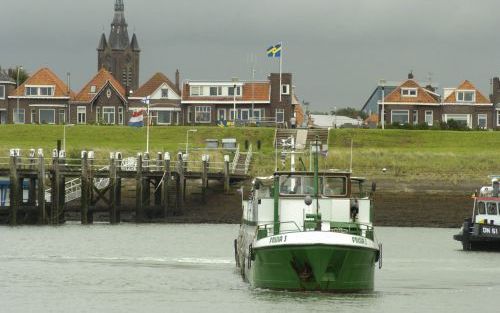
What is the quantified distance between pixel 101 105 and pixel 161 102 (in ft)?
19.5

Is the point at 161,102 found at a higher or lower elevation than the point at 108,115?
higher

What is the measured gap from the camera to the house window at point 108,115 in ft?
486

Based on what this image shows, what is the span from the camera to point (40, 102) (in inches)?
5891

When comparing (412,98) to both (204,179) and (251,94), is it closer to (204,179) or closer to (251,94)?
(251,94)

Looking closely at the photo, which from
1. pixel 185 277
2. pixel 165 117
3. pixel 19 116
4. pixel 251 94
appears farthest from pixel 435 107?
pixel 185 277

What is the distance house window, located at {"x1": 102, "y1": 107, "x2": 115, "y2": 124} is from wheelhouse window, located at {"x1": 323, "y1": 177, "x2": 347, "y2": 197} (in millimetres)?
100706

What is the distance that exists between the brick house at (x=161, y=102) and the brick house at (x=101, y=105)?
125 cm

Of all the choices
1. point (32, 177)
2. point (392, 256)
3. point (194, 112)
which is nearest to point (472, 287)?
point (392, 256)

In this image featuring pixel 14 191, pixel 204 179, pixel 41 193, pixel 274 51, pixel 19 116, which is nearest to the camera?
pixel 41 193

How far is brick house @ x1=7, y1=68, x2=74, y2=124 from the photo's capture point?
149500 millimetres

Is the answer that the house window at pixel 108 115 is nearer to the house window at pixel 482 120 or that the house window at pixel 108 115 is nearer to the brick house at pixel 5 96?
the brick house at pixel 5 96

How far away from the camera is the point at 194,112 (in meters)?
148

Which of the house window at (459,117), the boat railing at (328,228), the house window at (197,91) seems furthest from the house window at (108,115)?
the boat railing at (328,228)

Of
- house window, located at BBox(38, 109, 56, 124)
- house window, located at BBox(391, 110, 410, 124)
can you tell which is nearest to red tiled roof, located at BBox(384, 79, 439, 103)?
house window, located at BBox(391, 110, 410, 124)
